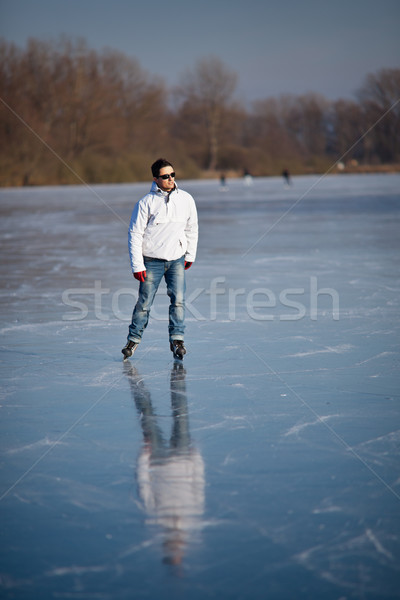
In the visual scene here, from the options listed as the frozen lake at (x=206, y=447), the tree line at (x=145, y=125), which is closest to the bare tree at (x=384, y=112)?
the tree line at (x=145, y=125)

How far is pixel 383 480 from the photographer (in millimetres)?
2895

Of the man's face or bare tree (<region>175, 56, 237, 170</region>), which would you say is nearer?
the man's face

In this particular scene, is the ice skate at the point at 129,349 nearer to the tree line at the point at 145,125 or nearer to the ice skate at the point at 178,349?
the ice skate at the point at 178,349

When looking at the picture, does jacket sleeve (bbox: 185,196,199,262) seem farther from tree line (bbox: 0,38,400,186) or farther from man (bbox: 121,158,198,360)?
tree line (bbox: 0,38,400,186)

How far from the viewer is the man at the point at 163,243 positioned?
187 inches

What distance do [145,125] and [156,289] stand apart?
66449 millimetres

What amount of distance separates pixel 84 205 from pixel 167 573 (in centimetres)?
2468

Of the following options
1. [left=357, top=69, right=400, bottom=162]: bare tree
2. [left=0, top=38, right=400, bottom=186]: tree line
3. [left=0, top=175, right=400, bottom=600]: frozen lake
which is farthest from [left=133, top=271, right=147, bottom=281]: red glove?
[left=357, top=69, right=400, bottom=162]: bare tree

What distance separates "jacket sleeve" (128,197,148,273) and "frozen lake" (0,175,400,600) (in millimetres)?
707

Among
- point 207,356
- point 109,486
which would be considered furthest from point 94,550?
point 207,356

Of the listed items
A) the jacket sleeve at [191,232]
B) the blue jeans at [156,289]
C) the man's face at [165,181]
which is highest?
the man's face at [165,181]

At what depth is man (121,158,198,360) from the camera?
474 cm

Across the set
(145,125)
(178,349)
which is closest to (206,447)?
(178,349)

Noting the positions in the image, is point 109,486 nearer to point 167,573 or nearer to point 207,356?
point 167,573
